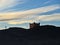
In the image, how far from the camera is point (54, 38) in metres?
23.7

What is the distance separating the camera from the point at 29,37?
80.4 feet

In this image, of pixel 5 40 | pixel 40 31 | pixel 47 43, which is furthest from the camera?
pixel 40 31

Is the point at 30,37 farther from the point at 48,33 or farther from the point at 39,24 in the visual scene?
the point at 39,24

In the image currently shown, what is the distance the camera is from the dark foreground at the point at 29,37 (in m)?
23.0

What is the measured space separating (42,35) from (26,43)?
9.02 ft

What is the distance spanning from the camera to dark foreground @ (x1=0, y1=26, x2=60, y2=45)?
75.3 feet

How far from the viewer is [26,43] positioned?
23156mm

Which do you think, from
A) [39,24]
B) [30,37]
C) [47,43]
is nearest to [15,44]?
[30,37]

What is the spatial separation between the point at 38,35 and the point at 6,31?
4.02 metres

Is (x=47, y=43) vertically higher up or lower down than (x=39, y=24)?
lower down

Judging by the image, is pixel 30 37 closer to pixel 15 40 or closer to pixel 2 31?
pixel 15 40

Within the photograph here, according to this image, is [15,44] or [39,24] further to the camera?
[39,24]

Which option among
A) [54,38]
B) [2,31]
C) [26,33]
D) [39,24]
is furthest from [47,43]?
[39,24]

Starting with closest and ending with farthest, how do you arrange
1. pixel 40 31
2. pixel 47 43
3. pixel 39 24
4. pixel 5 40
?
pixel 47 43 < pixel 5 40 < pixel 40 31 < pixel 39 24
